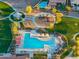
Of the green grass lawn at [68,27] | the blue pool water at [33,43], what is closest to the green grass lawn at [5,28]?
the blue pool water at [33,43]

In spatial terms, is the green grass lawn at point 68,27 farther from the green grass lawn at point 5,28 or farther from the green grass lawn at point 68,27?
the green grass lawn at point 5,28

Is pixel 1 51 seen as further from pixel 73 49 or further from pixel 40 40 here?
pixel 73 49

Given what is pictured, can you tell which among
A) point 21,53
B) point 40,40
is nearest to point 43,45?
point 40,40

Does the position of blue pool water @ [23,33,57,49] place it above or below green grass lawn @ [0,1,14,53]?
below

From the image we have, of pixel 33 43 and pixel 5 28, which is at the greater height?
pixel 5 28

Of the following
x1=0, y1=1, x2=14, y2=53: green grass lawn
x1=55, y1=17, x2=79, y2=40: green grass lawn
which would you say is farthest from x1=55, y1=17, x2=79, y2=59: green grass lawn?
x1=0, y1=1, x2=14, y2=53: green grass lawn

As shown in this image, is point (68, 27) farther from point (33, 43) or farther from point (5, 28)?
point (5, 28)

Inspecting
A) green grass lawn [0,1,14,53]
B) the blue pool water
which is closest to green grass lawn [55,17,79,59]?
the blue pool water

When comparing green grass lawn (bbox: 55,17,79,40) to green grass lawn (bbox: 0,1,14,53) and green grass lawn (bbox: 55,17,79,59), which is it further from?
green grass lawn (bbox: 0,1,14,53)

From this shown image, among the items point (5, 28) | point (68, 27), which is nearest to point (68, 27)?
point (68, 27)
